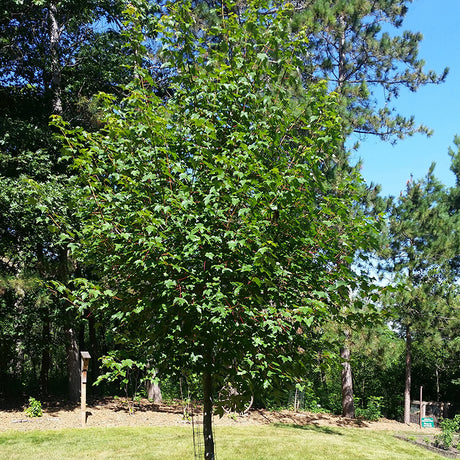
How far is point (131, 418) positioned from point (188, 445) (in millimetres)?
3878

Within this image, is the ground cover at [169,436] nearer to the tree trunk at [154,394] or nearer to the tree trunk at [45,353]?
the tree trunk at [154,394]

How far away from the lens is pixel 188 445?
32.1 feet

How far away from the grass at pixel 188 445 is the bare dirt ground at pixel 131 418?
65cm

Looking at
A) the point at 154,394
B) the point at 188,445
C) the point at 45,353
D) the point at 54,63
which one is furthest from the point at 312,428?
the point at 54,63

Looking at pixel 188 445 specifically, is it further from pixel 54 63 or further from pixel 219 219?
pixel 54 63

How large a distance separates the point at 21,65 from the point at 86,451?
11.7 m

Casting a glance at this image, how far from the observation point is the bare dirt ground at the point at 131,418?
11766 millimetres

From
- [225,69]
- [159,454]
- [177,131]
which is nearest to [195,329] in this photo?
[177,131]

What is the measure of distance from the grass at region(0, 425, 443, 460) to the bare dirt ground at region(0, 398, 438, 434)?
649 millimetres

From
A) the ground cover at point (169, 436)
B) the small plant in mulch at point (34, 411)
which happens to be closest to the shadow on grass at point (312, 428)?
the ground cover at point (169, 436)

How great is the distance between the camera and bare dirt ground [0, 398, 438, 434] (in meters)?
11.8

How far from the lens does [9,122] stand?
1229 centimetres

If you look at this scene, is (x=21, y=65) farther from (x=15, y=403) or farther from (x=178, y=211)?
(x=178, y=211)

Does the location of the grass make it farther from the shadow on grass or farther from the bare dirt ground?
the bare dirt ground
